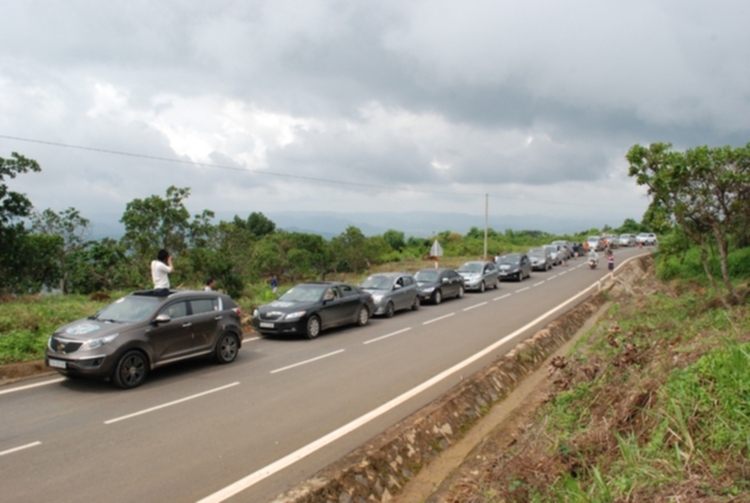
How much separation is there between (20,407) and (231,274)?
1161 cm

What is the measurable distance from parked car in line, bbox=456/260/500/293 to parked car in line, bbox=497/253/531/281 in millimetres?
3823

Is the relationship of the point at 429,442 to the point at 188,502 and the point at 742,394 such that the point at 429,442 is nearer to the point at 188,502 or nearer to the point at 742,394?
the point at 188,502

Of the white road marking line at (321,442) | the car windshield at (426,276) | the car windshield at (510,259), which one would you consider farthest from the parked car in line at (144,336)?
the car windshield at (510,259)

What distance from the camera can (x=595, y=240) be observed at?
2479 inches

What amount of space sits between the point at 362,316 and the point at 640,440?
40.2 ft

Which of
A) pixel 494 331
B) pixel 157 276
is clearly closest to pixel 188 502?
pixel 157 276

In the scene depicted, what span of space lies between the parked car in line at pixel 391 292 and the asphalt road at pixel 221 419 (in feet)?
15.6

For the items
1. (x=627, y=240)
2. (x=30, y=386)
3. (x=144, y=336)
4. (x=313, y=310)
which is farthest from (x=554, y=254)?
(x=30, y=386)

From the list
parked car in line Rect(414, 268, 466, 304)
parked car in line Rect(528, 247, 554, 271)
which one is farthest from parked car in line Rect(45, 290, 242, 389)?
parked car in line Rect(528, 247, 554, 271)

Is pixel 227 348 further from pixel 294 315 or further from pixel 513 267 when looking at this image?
pixel 513 267

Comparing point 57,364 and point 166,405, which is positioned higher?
point 57,364

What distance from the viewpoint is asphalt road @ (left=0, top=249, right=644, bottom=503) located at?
5680 mm

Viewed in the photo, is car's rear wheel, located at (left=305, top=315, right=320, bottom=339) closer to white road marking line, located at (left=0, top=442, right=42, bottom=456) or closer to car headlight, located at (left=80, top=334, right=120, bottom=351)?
car headlight, located at (left=80, top=334, right=120, bottom=351)

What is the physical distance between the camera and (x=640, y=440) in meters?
4.96
